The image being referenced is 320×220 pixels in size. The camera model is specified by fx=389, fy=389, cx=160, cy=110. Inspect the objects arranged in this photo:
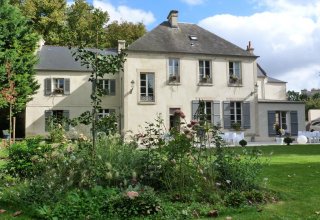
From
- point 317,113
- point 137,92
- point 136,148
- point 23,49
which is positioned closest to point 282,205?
point 136,148

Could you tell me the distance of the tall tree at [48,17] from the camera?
110ft

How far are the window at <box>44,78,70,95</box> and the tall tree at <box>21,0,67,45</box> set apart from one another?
24.6ft

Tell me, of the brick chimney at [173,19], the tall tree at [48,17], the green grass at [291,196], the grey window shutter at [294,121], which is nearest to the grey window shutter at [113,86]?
the brick chimney at [173,19]

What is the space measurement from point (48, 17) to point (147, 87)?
14592mm

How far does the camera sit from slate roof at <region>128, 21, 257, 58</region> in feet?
82.4

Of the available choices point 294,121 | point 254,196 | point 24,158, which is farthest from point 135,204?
point 294,121

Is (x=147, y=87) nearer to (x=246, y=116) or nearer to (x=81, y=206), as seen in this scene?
(x=246, y=116)

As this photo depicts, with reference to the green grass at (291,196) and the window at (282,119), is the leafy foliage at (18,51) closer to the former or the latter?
the window at (282,119)

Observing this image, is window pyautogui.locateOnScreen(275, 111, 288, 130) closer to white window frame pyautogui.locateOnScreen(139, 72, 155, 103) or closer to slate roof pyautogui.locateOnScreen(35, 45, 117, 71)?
white window frame pyautogui.locateOnScreen(139, 72, 155, 103)

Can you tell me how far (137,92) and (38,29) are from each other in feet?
49.7

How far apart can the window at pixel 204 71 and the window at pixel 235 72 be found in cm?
155

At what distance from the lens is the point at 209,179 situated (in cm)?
548

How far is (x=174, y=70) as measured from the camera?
25.5 meters

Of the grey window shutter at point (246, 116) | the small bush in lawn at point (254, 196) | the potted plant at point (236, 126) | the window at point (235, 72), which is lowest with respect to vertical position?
the small bush in lawn at point (254, 196)
